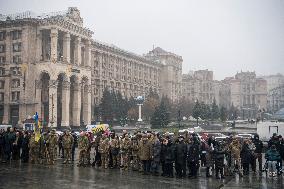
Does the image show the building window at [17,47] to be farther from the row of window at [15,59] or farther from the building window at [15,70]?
the building window at [15,70]

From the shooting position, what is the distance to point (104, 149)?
1864cm

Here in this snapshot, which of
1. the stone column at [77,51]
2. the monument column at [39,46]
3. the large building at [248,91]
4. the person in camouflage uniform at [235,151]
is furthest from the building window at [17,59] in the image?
the large building at [248,91]

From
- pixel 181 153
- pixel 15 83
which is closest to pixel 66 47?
pixel 15 83

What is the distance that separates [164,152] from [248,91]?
165m

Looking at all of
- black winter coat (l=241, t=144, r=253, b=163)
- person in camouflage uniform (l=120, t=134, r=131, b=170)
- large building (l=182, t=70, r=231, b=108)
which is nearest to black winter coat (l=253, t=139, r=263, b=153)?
black winter coat (l=241, t=144, r=253, b=163)

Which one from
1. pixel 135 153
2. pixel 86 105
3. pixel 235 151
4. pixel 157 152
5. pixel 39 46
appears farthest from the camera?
pixel 86 105

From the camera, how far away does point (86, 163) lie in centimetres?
1984

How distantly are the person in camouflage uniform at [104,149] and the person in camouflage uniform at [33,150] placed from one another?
3876 mm

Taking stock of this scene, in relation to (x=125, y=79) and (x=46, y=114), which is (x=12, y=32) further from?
(x=125, y=79)

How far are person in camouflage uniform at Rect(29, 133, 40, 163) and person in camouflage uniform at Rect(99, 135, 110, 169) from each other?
3.88m

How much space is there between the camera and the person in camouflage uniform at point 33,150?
20078 millimetres

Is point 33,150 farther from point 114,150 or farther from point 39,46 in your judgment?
point 39,46

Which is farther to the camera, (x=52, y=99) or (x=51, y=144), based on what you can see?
(x=52, y=99)

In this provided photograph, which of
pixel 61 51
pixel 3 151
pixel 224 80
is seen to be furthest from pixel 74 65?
pixel 224 80
